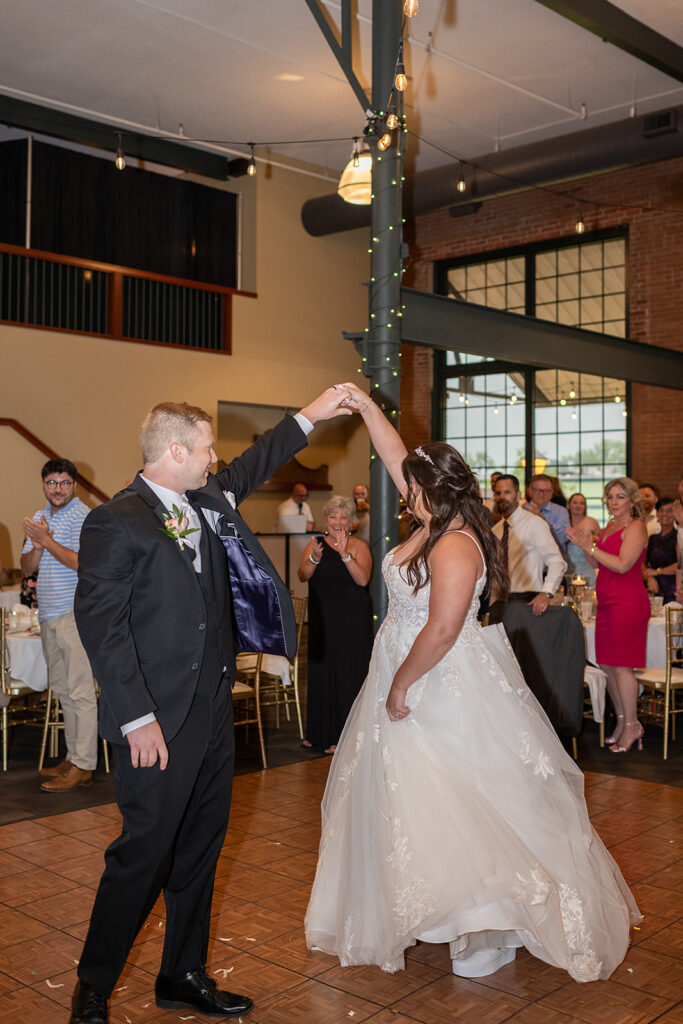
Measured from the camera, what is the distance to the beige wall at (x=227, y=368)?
10297 mm

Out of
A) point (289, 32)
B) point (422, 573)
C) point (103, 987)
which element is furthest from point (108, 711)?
point (289, 32)

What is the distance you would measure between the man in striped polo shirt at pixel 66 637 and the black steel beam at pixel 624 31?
508 cm

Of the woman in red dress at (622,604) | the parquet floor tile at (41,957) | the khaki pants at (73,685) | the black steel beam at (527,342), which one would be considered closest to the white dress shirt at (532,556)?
the woman in red dress at (622,604)

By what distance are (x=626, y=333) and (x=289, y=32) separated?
5.60 m

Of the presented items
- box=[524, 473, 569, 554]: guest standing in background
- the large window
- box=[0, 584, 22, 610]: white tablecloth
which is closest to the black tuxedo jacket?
box=[524, 473, 569, 554]: guest standing in background

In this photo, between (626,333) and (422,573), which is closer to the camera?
(422,573)

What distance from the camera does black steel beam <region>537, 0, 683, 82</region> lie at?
7570 mm

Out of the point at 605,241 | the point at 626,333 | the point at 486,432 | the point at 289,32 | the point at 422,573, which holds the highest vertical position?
the point at 289,32

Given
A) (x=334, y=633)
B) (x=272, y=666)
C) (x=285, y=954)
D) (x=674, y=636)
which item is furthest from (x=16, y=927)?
(x=674, y=636)

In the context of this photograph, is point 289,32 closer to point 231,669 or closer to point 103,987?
point 231,669

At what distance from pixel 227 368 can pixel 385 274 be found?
640 centimetres

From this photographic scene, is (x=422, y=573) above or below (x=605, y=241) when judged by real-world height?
below

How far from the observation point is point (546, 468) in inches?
504

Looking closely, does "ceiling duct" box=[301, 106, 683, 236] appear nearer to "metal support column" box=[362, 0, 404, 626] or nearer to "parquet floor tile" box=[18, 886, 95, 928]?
"metal support column" box=[362, 0, 404, 626]
